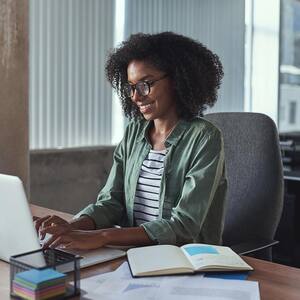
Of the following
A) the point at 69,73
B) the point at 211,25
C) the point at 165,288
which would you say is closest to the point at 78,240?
the point at 165,288

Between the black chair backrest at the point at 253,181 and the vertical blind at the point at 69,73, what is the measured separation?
155 cm

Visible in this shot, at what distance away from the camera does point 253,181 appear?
2.05 meters

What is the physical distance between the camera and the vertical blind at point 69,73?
3.24 meters

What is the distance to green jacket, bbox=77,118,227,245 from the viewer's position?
1.55 meters

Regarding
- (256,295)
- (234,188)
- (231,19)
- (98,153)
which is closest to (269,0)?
(231,19)

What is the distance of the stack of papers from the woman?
1.39 feet

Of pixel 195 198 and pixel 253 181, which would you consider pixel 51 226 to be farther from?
pixel 253 181

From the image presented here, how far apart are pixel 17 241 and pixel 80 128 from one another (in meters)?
2.34

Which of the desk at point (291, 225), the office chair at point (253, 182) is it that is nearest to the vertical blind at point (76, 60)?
the desk at point (291, 225)

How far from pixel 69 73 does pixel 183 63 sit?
1769mm

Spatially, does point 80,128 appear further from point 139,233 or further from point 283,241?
point 139,233

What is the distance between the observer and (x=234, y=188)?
210cm

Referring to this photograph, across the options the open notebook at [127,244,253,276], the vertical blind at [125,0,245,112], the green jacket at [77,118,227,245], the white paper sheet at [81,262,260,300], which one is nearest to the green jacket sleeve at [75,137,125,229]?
the green jacket at [77,118,227,245]

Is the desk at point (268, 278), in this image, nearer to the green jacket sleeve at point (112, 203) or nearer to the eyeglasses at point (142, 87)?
the green jacket sleeve at point (112, 203)
